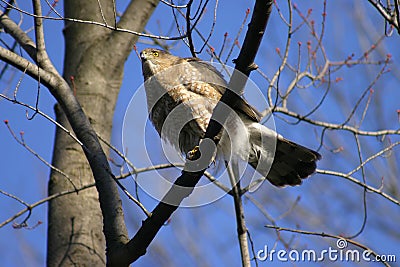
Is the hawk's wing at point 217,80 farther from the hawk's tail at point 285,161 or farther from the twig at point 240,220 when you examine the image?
the twig at point 240,220

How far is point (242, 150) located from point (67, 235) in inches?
57.2

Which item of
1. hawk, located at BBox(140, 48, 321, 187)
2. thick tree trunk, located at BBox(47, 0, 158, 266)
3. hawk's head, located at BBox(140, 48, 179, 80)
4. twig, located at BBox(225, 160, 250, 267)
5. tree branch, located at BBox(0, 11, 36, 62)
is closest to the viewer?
twig, located at BBox(225, 160, 250, 267)

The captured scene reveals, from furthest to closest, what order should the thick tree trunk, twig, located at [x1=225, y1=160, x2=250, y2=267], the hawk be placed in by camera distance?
the hawk < the thick tree trunk < twig, located at [x1=225, y1=160, x2=250, y2=267]

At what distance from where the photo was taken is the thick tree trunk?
3662mm

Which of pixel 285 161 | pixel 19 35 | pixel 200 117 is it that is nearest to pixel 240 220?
pixel 200 117

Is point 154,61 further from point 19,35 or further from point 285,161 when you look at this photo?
point 285,161

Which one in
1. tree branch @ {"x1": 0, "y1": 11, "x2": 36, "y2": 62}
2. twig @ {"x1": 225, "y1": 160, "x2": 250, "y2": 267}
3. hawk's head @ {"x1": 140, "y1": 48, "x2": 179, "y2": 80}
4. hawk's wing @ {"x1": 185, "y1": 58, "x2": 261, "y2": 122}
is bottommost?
twig @ {"x1": 225, "y1": 160, "x2": 250, "y2": 267}

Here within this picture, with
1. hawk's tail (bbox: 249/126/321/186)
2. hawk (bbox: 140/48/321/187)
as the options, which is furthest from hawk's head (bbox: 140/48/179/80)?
Result: hawk's tail (bbox: 249/126/321/186)

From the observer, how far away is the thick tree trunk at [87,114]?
3.66 metres

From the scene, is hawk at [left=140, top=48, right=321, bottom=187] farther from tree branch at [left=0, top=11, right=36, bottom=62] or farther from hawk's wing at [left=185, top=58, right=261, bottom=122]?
tree branch at [left=0, top=11, right=36, bottom=62]

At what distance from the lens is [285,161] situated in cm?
441

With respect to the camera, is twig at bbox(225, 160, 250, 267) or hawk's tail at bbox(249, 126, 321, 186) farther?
hawk's tail at bbox(249, 126, 321, 186)

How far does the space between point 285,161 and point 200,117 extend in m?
0.90

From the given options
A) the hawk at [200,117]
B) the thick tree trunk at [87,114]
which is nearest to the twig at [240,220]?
the hawk at [200,117]
